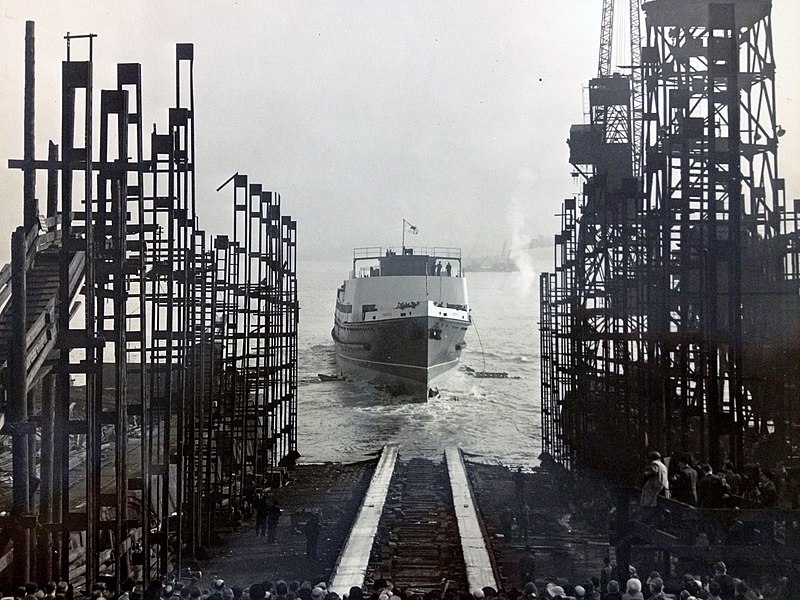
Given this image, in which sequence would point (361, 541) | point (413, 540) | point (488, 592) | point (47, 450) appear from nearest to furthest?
point (488, 592) < point (47, 450) < point (361, 541) < point (413, 540)

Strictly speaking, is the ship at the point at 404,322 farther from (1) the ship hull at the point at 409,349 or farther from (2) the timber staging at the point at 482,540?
(2) the timber staging at the point at 482,540

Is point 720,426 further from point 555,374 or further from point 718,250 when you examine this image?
point 555,374

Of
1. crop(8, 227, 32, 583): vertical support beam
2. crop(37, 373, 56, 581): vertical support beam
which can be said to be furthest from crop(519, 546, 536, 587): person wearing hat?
crop(8, 227, 32, 583): vertical support beam

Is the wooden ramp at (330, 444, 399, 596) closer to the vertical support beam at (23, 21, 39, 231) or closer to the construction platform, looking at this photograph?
the construction platform

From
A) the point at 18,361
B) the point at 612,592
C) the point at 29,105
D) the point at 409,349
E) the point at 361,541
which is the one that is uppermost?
the point at 29,105

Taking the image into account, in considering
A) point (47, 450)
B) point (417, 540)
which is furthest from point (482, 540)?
point (47, 450)

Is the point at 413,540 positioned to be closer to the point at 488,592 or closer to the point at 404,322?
the point at 488,592

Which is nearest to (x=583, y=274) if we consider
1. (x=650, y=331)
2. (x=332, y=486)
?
(x=650, y=331)
